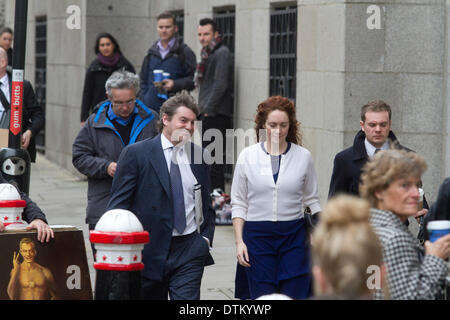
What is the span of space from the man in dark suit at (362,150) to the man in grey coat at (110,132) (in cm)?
171

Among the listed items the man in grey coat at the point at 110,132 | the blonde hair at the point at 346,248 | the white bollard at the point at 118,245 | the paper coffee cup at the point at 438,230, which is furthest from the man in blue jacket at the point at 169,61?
the blonde hair at the point at 346,248

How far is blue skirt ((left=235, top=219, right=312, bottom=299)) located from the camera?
22.3ft

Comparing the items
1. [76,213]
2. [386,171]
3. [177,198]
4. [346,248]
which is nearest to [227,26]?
[76,213]

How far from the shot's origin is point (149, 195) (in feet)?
21.2

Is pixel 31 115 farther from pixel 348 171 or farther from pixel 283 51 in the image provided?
pixel 348 171

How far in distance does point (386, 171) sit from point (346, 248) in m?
1.18

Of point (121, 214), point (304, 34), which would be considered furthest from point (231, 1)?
point (121, 214)

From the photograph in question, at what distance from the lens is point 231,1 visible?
14.2 m

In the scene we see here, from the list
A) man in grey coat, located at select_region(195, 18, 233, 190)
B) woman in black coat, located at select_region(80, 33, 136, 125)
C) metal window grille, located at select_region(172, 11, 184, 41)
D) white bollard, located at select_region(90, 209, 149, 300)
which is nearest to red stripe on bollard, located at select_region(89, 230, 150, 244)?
white bollard, located at select_region(90, 209, 149, 300)

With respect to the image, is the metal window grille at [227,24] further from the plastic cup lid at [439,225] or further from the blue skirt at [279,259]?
the plastic cup lid at [439,225]

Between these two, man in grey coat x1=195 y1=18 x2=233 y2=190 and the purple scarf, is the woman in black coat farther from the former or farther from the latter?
man in grey coat x1=195 y1=18 x2=233 y2=190

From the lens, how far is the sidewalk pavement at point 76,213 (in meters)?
9.16
